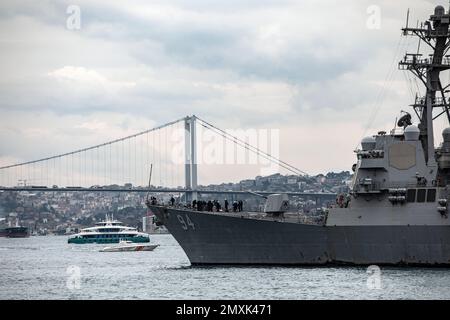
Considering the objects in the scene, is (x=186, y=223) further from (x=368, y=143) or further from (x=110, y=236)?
(x=110, y=236)

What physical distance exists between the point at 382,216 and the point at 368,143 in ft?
10.6

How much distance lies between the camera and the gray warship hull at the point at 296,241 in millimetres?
44156

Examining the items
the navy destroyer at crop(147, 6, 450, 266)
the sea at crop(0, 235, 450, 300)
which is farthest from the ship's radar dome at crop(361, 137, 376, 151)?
the sea at crop(0, 235, 450, 300)

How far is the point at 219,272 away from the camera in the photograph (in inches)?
1774

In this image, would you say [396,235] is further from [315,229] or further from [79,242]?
[79,242]

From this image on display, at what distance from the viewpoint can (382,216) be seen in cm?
4462

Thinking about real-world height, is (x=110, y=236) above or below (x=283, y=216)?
below

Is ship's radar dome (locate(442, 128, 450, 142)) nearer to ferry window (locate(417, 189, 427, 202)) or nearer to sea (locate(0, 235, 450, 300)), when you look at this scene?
ferry window (locate(417, 189, 427, 202))

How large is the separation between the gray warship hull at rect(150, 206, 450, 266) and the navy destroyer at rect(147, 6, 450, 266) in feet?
0.13

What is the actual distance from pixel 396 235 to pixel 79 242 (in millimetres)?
72647

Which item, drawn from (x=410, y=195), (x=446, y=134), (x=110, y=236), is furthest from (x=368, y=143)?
(x=110, y=236)

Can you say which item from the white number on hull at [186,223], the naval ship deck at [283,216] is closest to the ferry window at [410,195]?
the naval ship deck at [283,216]

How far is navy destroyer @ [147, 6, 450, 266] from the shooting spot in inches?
1737

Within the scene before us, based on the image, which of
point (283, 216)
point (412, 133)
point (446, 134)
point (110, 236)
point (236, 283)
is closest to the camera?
point (236, 283)
